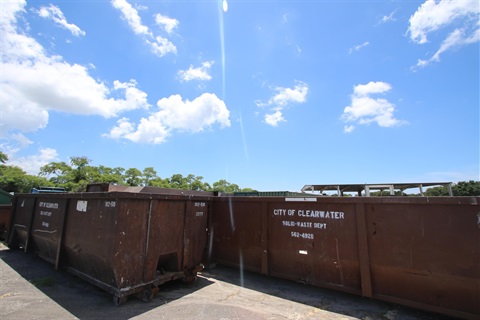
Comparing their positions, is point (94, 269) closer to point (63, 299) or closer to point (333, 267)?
point (63, 299)

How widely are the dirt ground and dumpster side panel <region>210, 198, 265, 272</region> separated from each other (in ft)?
1.67

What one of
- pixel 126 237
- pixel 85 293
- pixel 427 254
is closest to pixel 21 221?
pixel 85 293

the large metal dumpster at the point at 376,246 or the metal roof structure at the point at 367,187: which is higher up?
the metal roof structure at the point at 367,187

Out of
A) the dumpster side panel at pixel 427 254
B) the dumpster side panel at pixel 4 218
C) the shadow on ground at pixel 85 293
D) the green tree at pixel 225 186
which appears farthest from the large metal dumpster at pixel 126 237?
the green tree at pixel 225 186

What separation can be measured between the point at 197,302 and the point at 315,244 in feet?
7.88

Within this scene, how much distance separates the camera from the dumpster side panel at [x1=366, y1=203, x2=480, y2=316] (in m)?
3.72

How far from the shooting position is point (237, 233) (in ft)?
20.4

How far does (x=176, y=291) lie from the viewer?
16.0 feet

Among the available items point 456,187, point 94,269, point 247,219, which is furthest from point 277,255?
point 456,187

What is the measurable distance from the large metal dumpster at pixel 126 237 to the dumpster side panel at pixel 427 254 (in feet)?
11.4

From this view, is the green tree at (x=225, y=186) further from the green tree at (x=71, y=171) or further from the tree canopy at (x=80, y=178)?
the green tree at (x=71, y=171)

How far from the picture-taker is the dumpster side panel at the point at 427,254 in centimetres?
372

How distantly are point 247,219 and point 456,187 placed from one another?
77732 mm

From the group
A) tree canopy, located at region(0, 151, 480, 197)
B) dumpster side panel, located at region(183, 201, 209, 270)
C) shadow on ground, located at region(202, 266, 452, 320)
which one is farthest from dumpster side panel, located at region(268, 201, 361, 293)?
tree canopy, located at region(0, 151, 480, 197)
